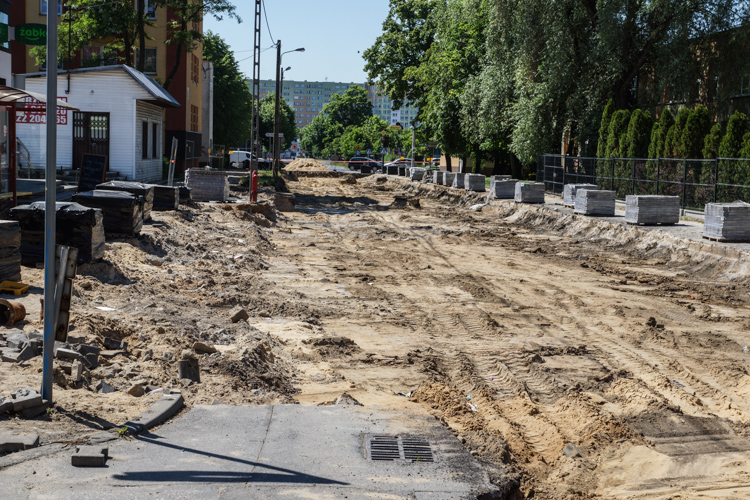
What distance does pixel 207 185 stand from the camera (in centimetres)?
2878

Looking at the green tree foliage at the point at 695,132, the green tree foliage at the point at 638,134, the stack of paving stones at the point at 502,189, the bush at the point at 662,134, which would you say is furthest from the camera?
the stack of paving stones at the point at 502,189

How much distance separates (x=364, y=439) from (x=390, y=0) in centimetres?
6502

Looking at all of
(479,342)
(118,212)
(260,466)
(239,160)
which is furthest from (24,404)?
(239,160)

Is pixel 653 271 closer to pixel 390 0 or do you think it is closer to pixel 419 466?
pixel 419 466

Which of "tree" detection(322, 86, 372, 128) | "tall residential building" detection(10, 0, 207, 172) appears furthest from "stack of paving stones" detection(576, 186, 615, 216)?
"tree" detection(322, 86, 372, 128)

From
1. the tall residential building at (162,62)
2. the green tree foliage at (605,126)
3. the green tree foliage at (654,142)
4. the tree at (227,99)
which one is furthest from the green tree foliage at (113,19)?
the tree at (227,99)

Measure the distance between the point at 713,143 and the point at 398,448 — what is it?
23.1 meters

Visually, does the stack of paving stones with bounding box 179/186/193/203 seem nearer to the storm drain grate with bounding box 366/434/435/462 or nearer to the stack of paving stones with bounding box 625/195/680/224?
the stack of paving stones with bounding box 625/195/680/224

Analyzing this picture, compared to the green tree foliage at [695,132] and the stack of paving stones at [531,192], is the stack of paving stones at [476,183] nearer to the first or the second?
the stack of paving stones at [531,192]

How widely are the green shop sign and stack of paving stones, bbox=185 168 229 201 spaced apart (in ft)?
30.2

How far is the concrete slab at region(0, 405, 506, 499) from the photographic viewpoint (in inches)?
181

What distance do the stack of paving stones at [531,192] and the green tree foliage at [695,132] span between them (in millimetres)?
6068

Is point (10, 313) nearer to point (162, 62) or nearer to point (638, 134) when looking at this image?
point (638, 134)

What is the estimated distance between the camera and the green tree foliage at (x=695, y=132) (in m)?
26.2
